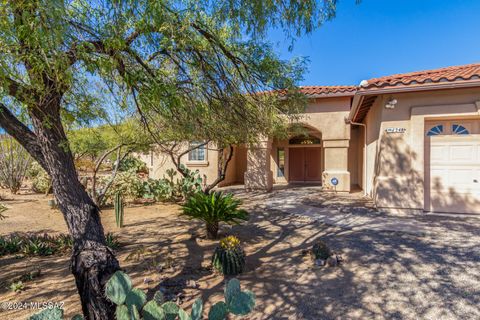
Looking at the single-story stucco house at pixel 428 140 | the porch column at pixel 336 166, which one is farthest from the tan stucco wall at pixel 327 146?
the single-story stucco house at pixel 428 140

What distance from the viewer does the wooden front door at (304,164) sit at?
18469mm

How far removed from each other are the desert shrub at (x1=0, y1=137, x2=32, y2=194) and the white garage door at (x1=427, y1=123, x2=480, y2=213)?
1828cm

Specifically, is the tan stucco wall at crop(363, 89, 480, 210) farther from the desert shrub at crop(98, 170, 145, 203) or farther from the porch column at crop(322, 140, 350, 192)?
the desert shrub at crop(98, 170, 145, 203)

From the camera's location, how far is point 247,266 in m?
5.09

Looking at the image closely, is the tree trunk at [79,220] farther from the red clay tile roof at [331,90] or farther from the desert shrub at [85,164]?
the desert shrub at [85,164]

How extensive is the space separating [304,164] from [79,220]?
53.6 ft

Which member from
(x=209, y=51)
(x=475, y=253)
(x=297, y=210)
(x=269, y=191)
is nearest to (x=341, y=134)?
(x=269, y=191)

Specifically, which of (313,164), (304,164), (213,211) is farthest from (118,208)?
(313,164)

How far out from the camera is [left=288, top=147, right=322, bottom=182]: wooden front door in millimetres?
18469

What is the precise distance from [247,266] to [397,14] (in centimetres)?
634

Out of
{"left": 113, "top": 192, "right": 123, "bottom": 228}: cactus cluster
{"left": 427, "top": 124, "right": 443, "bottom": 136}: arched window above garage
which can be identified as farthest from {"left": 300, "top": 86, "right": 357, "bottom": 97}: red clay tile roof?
{"left": 113, "top": 192, "right": 123, "bottom": 228}: cactus cluster

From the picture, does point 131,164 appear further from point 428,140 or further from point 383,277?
point 383,277

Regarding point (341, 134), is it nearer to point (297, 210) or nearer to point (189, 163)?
point (297, 210)

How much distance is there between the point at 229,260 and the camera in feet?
15.5
